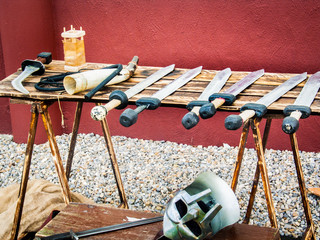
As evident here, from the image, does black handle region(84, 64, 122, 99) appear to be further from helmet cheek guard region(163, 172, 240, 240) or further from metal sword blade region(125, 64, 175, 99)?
helmet cheek guard region(163, 172, 240, 240)

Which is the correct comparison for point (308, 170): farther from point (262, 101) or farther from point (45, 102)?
point (45, 102)

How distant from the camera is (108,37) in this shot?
174 inches

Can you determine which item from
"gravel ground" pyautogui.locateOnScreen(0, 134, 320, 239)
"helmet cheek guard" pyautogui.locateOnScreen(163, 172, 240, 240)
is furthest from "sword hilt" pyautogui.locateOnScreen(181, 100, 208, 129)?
"gravel ground" pyautogui.locateOnScreen(0, 134, 320, 239)

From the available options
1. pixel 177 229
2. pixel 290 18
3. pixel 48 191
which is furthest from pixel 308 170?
pixel 177 229

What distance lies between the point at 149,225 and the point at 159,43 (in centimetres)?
255

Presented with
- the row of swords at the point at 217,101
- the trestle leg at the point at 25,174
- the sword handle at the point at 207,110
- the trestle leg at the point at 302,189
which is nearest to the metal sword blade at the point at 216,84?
the row of swords at the point at 217,101

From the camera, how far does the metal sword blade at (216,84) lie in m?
2.39

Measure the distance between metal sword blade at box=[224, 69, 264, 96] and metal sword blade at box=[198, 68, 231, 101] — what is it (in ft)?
0.28

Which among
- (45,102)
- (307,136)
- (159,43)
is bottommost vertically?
(307,136)

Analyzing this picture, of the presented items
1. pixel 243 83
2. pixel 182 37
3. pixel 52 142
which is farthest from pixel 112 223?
pixel 182 37

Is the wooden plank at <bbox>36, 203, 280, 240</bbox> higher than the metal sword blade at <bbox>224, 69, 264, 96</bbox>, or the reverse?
the metal sword blade at <bbox>224, 69, 264, 96</bbox>

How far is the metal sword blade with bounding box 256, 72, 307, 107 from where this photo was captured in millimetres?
2265

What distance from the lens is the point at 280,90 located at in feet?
8.01

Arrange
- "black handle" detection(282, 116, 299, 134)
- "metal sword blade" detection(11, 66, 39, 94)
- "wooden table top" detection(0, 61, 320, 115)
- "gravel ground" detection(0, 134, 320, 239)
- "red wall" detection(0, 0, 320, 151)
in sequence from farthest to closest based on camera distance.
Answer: "red wall" detection(0, 0, 320, 151) < "gravel ground" detection(0, 134, 320, 239) < "metal sword blade" detection(11, 66, 39, 94) < "wooden table top" detection(0, 61, 320, 115) < "black handle" detection(282, 116, 299, 134)
